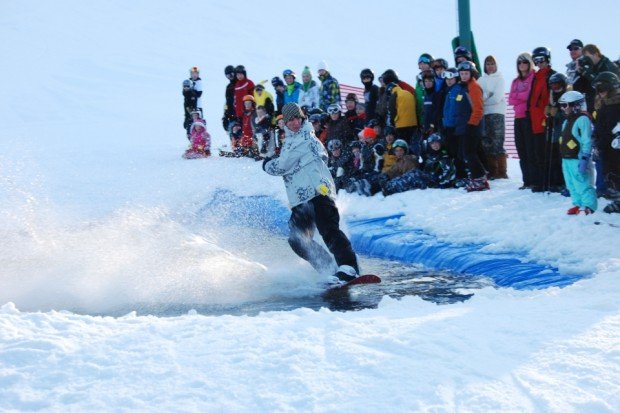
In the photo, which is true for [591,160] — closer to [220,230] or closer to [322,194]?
[322,194]

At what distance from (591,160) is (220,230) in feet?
19.2

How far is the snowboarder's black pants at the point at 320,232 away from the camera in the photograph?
8.37 metres

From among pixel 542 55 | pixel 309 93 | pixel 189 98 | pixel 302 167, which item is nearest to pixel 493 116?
pixel 542 55

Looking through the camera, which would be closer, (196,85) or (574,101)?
(574,101)

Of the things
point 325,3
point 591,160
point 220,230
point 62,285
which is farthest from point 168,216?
point 325,3

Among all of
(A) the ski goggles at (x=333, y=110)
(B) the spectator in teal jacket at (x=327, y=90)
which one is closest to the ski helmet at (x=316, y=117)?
(A) the ski goggles at (x=333, y=110)

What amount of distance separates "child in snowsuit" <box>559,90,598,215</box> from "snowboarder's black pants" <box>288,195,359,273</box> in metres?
2.70

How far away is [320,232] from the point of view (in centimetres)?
851

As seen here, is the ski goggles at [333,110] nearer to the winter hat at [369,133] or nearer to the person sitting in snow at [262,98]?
the winter hat at [369,133]

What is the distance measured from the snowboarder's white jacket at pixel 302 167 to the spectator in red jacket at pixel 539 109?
3.57m

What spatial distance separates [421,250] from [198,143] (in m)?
12.0

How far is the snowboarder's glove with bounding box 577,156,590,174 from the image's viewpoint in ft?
29.5

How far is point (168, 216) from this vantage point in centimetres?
1411

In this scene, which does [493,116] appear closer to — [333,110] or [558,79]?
[558,79]
